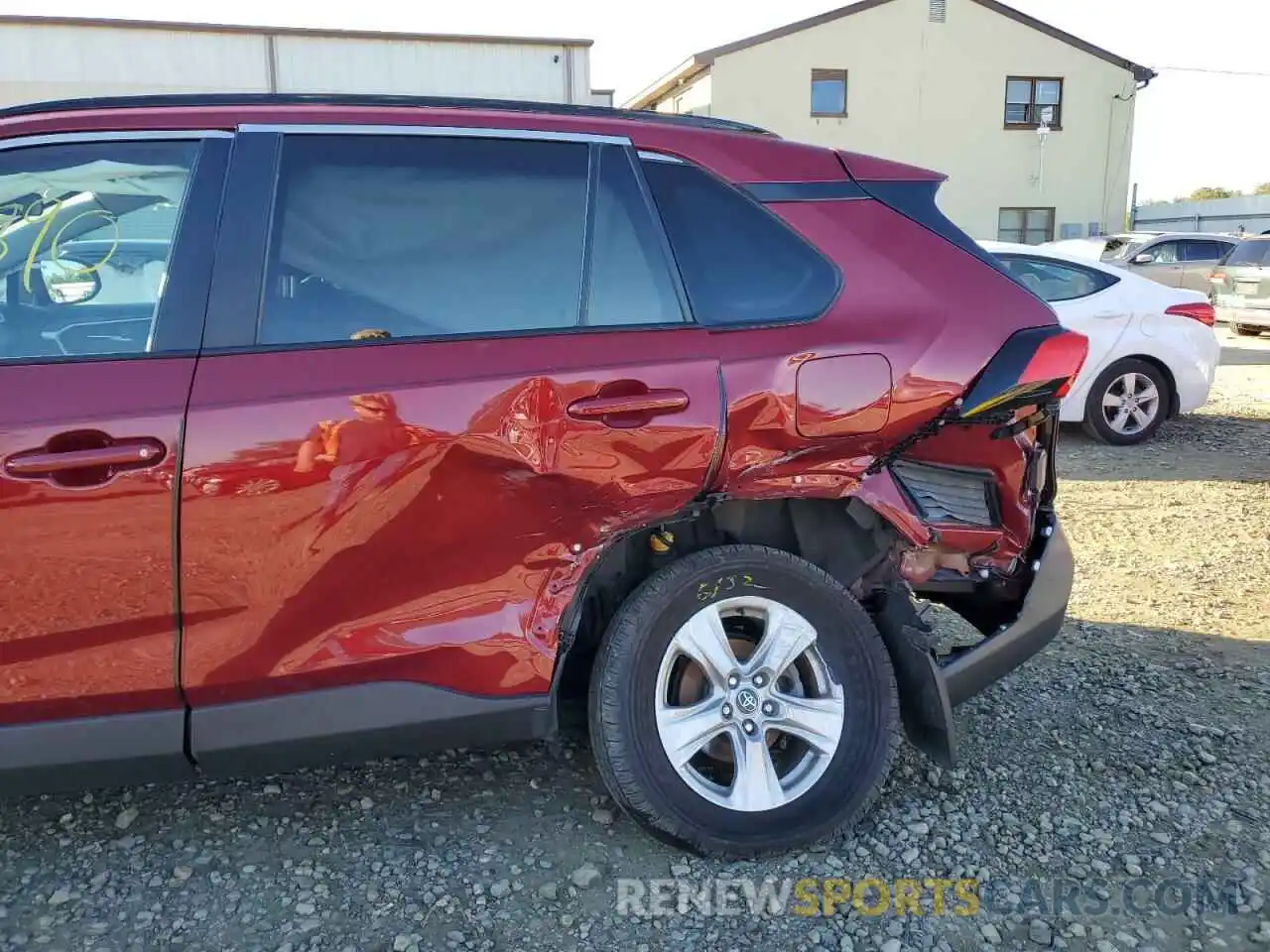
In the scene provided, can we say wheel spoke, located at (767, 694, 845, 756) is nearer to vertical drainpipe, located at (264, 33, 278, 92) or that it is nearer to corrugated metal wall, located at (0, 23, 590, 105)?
corrugated metal wall, located at (0, 23, 590, 105)

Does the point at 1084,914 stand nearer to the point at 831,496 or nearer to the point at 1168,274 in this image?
the point at 831,496

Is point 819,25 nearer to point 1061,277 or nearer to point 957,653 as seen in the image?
point 1061,277

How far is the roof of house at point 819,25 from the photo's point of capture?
22688 mm

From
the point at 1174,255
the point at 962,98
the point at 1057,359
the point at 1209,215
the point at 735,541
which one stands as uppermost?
the point at 962,98

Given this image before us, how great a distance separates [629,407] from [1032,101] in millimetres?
25891

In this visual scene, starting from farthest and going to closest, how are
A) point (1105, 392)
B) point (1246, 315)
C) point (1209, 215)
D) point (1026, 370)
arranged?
point (1209, 215), point (1246, 315), point (1105, 392), point (1026, 370)

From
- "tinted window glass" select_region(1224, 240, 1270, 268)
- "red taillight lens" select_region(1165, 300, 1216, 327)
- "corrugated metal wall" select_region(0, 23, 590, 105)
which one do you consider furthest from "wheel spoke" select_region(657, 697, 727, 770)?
"tinted window glass" select_region(1224, 240, 1270, 268)

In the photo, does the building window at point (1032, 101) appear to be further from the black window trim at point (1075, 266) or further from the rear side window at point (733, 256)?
the rear side window at point (733, 256)

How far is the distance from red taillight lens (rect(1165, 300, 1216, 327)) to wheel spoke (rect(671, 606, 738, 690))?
6.76 m

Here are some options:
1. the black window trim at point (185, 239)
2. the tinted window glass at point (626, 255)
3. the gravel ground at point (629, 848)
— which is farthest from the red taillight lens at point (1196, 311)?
the black window trim at point (185, 239)

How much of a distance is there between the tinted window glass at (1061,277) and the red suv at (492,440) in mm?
5490

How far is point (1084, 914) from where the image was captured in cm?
252

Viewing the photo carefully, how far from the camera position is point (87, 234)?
241 centimetres

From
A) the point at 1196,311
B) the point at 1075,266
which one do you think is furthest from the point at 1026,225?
the point at 1075,266
